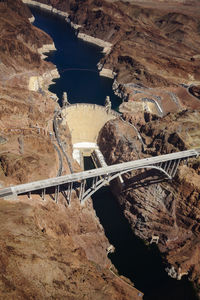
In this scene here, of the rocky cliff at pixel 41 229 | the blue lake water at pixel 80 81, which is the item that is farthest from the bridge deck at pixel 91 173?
the blue lake water at pixel 80 81

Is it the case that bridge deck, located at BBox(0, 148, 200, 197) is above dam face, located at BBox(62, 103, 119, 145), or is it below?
above

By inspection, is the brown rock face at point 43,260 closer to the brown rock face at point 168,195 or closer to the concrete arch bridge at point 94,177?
the concrete arch bridge at point 94,177

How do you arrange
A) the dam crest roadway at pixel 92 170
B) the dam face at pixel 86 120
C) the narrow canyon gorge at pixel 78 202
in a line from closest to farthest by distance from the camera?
1. the narrow canyon gorge at pixel 78 202
2. the dam crest roadway at pixel 92 170
3. the dam face at pixel 86 120

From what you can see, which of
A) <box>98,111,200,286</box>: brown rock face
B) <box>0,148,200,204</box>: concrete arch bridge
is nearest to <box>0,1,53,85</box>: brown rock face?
<box>98,111,200,286</box>: brown rock face

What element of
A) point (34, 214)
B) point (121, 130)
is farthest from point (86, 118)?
point (34, 214)

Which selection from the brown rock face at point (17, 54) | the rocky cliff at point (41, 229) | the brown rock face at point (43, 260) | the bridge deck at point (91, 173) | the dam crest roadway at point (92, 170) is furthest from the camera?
the brown rock face at point (17, 54)

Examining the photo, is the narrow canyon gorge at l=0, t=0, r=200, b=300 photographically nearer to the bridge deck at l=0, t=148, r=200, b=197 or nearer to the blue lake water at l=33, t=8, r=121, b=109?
the bridge deck at l=0, t=148, r=200, b=197

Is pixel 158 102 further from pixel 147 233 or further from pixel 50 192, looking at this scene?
pixel 50 192
